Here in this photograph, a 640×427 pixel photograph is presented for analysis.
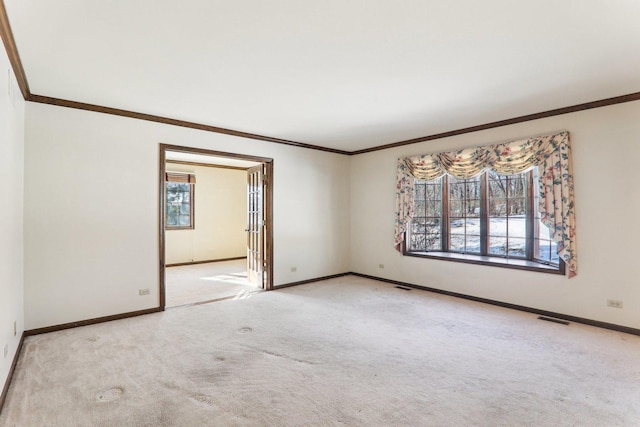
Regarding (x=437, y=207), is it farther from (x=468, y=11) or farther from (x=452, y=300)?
(x=468, y=11)

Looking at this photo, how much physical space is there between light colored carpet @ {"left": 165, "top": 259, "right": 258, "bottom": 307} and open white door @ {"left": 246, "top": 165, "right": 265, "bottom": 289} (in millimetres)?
240

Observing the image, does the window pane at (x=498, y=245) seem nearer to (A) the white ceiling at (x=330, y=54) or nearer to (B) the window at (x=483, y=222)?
(B) the window at (x=483, y=222)

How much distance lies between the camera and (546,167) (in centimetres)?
388

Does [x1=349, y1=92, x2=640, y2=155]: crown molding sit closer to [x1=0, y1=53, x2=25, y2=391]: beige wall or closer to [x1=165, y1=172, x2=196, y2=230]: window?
[x1=0, y1=53, x2=25, y2=391]: beige wall

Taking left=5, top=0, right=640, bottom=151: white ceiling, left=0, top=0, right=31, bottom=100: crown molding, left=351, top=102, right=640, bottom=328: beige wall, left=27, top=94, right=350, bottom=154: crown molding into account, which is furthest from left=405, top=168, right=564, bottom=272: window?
left=0, top=0, right=31, bottom=100: crown molding

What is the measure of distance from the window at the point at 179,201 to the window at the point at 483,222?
5376mm

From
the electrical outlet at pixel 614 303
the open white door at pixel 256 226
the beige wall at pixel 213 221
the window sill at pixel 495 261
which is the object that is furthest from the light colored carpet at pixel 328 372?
the beige wall at pixel 213 221

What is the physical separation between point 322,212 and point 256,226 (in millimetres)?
1266

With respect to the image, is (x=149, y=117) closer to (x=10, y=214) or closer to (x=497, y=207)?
(x=10, y=214)

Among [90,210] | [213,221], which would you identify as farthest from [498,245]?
[213,221]

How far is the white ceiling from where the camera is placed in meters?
1.97

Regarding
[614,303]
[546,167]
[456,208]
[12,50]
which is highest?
[12,50]

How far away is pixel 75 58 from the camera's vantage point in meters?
2.57

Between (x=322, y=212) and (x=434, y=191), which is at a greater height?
(x=434, y=191)
